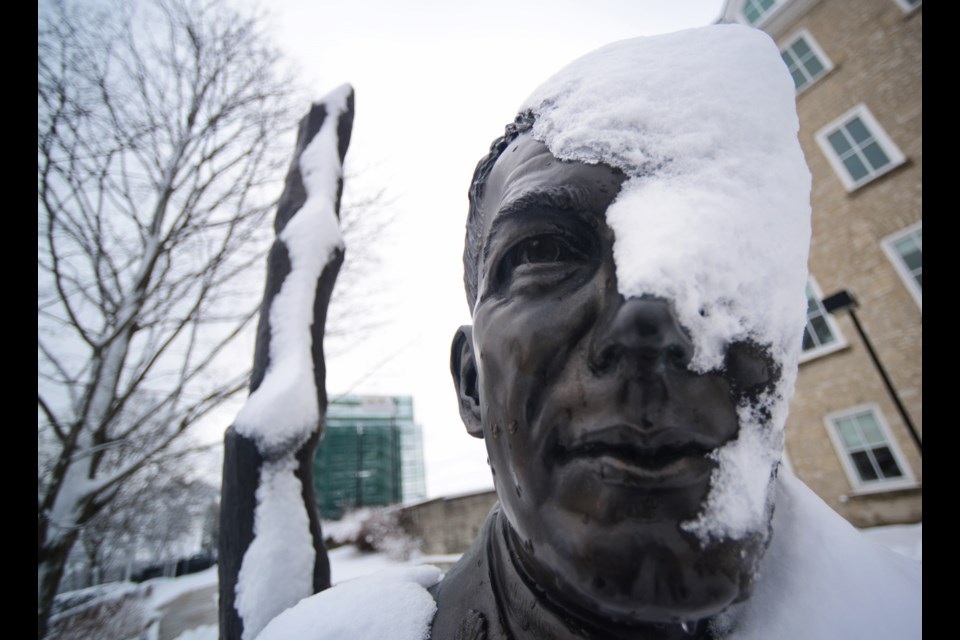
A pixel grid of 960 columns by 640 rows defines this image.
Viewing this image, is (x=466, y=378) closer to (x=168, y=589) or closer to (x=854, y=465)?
(x=854, y=465)

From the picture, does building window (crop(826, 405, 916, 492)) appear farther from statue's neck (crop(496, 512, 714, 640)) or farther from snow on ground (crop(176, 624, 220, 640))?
snow on ground (crop(176, 624, 220, 640))

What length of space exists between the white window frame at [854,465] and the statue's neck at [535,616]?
28.5 feet

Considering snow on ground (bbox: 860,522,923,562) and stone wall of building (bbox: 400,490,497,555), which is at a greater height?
stone wall of building (bbox: 400,490,497,555)

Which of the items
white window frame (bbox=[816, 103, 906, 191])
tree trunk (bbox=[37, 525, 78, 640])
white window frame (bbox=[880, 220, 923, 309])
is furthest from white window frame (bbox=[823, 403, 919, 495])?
tree trunk (bbox=[37, 525, 78, 640])

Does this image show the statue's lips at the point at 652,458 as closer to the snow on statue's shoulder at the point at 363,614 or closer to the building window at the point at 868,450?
the snow on statue's shoulder at the point at 363,614

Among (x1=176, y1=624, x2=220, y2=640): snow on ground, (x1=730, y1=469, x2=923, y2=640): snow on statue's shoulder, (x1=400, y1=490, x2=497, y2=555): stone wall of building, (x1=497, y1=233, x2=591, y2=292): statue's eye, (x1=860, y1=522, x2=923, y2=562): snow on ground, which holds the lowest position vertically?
(x1=860, y1=522, x2=923, y2=562): snow on ground

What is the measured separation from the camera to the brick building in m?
6.88

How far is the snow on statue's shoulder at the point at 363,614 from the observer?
984mm

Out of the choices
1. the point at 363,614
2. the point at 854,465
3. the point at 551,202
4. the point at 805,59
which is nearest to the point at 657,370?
the point at 551,202

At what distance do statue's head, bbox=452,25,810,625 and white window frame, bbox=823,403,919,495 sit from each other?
28.5ft

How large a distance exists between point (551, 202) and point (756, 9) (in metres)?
12.8

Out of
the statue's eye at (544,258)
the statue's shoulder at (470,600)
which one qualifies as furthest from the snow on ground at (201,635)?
the statue's eye at (544,258)
